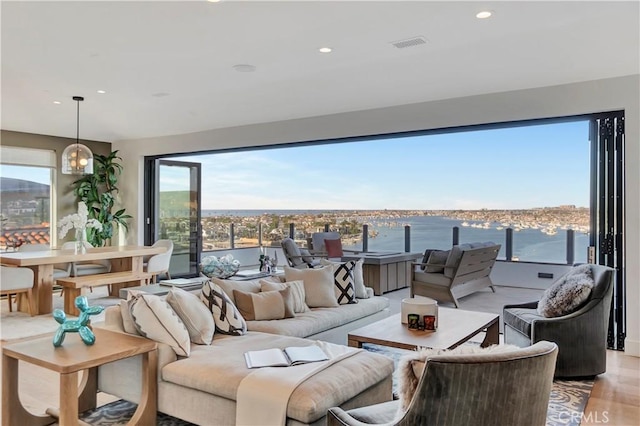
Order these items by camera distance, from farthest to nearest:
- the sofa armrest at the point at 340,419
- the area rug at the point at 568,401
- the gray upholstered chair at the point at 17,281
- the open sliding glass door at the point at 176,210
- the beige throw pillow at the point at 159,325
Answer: the open sliding glass door at the point at 176,210 → the gray upholstered chair at the point at 17,281 → the area rug at the point at 568,401 → the beige throw pillow at the point at 159,325 → the sofa armrest at the point at 340,419

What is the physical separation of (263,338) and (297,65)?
287 cm

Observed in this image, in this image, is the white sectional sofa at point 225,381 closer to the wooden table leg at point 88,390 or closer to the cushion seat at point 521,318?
the wooden table leg at point 88,390

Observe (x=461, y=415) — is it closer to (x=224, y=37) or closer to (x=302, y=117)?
(x=224, y=37)

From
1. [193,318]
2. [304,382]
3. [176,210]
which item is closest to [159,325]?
[193,318]

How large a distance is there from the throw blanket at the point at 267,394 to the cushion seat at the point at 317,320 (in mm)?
1113

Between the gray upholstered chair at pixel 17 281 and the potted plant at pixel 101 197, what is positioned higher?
the potted plant at pixel 101 197

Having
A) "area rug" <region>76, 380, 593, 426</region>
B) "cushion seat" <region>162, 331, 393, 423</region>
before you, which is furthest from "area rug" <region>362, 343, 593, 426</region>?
"cushion seat" <region>162, 331, 393, 423</region>

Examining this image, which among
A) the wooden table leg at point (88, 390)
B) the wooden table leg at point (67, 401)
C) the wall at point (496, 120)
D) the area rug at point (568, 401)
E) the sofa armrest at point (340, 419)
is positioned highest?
the wall at point (496, 120)

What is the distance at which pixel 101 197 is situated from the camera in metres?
8.61

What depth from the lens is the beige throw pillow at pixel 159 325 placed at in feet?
9.55

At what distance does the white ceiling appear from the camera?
143 inches

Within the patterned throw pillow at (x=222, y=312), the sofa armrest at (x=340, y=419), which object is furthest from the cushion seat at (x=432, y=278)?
the sofa armrest at (x=340, y=419)

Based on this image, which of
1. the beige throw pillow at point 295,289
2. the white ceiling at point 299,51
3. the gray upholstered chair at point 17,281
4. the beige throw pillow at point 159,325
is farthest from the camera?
the gray upholstered chair at point 17,281

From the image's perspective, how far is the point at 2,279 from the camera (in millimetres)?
5523
